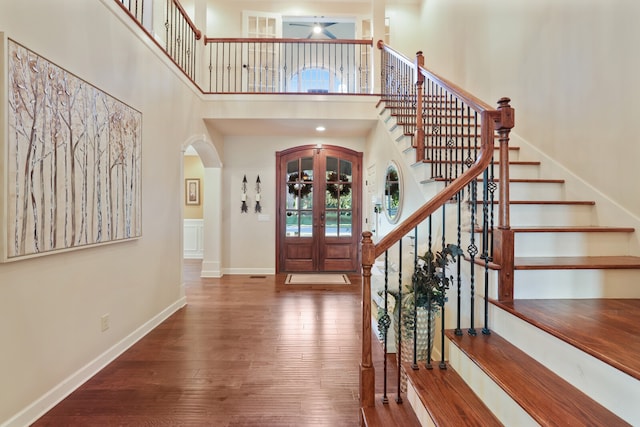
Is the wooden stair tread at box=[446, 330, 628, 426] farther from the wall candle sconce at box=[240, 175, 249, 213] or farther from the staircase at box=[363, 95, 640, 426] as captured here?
the wall candle sconce at box=[240, 175, 249, 213]

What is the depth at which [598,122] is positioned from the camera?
244 cm

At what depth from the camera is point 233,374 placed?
2363 mm

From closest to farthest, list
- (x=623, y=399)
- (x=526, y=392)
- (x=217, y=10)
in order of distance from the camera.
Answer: (x=623, y=399), (x=526, y=392), (x=217, y=10)

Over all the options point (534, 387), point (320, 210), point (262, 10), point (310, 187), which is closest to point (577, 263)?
point (534, 387)

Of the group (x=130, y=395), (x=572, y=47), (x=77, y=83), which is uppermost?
(x=572, y=47)

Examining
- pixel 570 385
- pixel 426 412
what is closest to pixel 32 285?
pixel 426 412

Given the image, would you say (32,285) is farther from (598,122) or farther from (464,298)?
(598,122)

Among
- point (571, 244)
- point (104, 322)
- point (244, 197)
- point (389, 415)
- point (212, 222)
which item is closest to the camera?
point (389, 415)

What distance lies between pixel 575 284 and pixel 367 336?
3.95 ft

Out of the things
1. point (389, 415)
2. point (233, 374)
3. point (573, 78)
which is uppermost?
point (573, 78)

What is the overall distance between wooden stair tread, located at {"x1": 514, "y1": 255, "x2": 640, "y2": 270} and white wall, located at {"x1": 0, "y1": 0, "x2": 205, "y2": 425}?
2753 millimetres

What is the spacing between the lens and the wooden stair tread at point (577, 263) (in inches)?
69.3

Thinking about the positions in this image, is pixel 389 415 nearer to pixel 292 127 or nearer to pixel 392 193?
pixel 392 193

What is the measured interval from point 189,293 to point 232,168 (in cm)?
243
